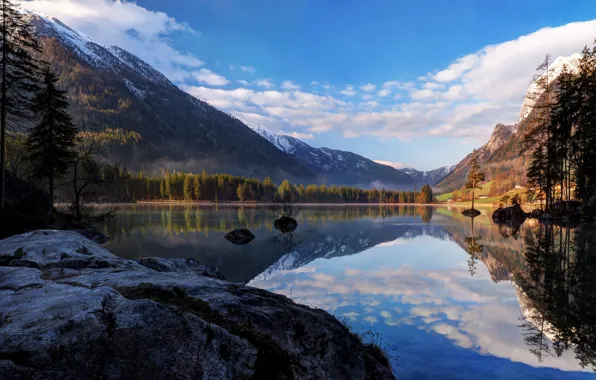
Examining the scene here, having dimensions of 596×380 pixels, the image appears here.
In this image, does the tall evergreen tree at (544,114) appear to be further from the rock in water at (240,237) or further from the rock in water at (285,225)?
the rock in water at (240,237)

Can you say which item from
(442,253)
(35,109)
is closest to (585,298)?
(442,253)

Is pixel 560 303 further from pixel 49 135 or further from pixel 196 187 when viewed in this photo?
pixel 196 187

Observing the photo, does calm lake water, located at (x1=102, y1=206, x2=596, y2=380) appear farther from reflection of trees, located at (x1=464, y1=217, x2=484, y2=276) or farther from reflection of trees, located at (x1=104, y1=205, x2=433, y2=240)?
reflection of trees, located at (x1=104, y1=205, x2=433, y2=240)

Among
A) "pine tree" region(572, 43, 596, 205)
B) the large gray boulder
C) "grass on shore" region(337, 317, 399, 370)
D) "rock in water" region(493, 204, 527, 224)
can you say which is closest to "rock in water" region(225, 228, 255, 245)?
"grass on shore" region(337, 317, 399, 370)

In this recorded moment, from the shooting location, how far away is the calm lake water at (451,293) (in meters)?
8.70

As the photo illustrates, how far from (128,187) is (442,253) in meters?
180

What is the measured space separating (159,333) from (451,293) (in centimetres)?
1406

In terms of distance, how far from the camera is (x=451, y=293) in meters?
15.1

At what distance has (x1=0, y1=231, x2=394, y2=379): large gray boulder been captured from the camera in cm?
393

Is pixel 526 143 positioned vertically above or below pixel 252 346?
above

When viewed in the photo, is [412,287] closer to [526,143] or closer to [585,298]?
[585,298]

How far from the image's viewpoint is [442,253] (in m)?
26.4

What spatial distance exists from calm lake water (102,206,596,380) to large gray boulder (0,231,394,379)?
3.28m

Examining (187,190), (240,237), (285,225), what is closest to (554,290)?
(240,237)
